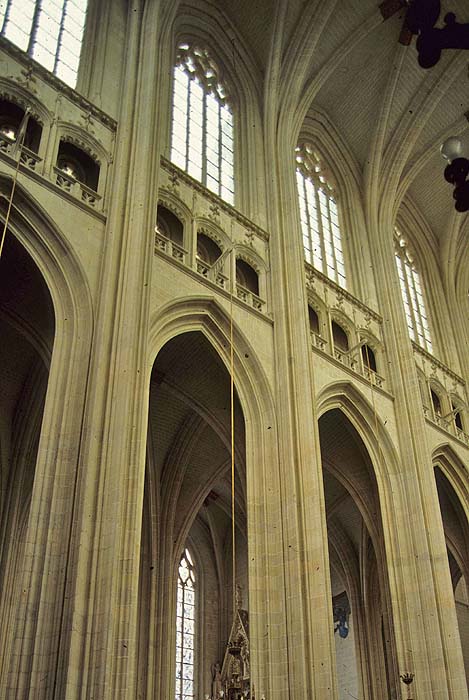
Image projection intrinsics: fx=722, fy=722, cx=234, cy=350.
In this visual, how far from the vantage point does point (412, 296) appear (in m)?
22.2

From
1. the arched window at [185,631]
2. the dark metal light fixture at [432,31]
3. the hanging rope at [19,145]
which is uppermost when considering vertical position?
the hanging rope at [19,145]

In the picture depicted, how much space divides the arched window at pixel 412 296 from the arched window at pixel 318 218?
2726 millimetres

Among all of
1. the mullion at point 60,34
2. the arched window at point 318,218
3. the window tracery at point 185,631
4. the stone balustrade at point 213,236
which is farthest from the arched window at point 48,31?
the window tracery at point 185,631

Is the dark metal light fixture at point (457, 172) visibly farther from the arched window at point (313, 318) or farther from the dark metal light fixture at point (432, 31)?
the arched window at point (313, 318)

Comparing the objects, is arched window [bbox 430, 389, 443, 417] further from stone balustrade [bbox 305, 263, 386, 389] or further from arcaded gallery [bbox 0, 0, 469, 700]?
stone balustrade [bbox 305, 263, 386, 389]

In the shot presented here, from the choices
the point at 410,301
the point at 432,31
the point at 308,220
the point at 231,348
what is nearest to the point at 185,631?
the point at 231,348

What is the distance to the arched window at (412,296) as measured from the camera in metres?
21.0

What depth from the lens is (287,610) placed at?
10.8 meters

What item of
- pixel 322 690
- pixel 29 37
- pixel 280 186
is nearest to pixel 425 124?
pixel 280 186

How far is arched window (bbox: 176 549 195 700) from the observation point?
59.3 ft

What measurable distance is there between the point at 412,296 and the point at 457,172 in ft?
54.7

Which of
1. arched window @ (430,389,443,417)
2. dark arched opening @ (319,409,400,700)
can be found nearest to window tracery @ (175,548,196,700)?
dark arched opening @ (319,409,400,700)

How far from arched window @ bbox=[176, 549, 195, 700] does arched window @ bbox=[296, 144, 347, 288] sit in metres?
9.17

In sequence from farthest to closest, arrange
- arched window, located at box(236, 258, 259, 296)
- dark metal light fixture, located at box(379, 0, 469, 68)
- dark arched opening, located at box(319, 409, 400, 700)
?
dark arched opening, located at box(319, 409, 400, 700)
arched window, located at box(236, 258, 259, 296)
dark metal light fixture, located at box(379, 0, 469, 68)
